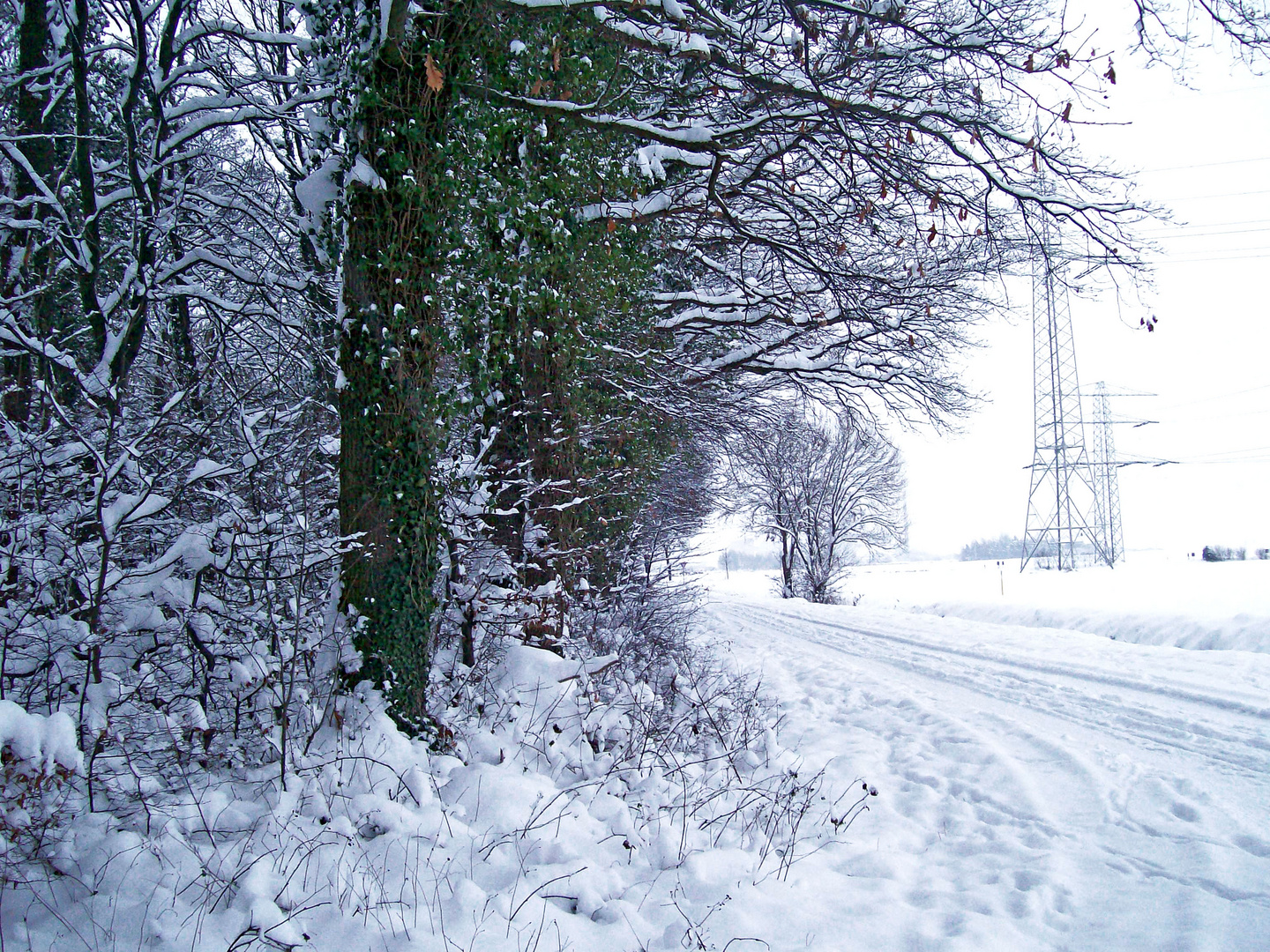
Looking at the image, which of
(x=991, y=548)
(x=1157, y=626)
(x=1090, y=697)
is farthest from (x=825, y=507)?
(x=991, y=548)

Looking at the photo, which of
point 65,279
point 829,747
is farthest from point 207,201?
point 829,747

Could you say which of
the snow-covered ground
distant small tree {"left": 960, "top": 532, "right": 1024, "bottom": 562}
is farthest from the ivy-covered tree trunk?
distant small tree {"left": 960, "top": 532, "right": 1024, "bottom": 562}

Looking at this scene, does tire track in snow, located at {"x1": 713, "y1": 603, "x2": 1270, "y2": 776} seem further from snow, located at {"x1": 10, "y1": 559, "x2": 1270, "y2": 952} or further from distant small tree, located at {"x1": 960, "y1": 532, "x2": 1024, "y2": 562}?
distant small tree, located at {"x1": 960, "y1": 532, "x2": 1024, "y2": 562}

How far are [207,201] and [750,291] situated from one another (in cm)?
576

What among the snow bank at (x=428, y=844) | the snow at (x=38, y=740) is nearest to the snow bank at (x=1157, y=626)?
the snow bank at (x=428, y=844)

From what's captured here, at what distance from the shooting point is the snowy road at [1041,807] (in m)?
3.01

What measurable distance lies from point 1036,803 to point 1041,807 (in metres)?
0.05

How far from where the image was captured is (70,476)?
378 cm

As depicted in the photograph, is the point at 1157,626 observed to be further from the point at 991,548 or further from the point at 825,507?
the point at 991,548

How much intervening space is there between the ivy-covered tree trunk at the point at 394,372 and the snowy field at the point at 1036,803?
2.40m

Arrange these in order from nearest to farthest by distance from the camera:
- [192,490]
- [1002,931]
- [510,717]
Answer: [1002,931]
[192,490]
[510,717]

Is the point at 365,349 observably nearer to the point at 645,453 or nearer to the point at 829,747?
the point at 829,747

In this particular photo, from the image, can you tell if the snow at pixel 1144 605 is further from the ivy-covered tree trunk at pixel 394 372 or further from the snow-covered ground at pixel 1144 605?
the ivy-covered tree trunk at pixel 394 372

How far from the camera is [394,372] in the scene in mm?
4258
